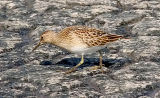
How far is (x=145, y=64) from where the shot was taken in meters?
6.21

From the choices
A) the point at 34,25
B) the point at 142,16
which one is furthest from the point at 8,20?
the point at 142,16

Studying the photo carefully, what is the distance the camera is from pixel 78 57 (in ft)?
22.4

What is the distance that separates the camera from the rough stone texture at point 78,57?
5.48 meters

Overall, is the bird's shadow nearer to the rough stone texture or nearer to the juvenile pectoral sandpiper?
the rough stone texture

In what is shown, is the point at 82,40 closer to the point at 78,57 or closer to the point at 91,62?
the point at 91,62

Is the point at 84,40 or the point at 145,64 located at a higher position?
the point at 84,40

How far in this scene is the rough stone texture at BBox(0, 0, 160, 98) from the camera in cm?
548

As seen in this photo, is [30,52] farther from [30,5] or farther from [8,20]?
[30,5]

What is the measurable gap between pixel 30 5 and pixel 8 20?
940mm

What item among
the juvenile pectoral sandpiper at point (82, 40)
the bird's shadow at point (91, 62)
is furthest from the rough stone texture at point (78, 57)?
the juvenile pectoral sandpiper at point (82, 40)

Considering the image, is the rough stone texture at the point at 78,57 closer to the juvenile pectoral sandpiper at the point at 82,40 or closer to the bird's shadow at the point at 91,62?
the bird's shadow at the point at 91,62

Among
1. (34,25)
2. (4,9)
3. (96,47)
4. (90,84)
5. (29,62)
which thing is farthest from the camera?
(4,9)

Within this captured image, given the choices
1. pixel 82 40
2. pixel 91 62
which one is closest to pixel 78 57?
pixel 91 62

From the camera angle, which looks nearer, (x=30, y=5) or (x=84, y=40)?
(x=84, y=40)
